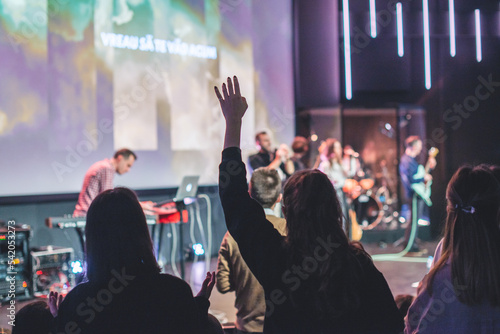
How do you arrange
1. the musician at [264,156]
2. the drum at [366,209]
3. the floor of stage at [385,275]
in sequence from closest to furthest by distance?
the floor of stage at [385,275]
the musician at [264,156]
the drum at [366,209]

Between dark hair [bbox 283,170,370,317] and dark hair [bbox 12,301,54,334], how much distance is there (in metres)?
0.94

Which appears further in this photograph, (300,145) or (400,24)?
(400,24)

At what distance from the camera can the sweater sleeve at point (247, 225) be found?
5.08 feet

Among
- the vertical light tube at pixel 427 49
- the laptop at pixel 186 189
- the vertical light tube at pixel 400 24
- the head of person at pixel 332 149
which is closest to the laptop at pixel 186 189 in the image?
the laptop at pixel 186 189

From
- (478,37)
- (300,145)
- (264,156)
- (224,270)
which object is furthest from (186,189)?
(478,37)

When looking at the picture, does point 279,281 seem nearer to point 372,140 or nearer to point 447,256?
point 447,256

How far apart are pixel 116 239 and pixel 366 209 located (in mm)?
8248

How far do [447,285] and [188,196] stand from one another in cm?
400

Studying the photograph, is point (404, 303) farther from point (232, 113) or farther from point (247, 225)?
point (232, 113)

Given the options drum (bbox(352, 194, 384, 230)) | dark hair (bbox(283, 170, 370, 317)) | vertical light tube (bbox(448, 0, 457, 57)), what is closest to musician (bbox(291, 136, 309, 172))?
drum (bbox(352, 194, 384, 230))

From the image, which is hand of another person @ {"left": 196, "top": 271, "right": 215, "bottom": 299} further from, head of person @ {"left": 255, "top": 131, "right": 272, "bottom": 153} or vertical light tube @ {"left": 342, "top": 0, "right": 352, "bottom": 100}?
vertical light tube @ {"left": 342, "top": 0, "right": 352, "bottom": 100}

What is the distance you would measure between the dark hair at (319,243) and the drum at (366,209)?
7.98m

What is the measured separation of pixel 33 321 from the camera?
1925 millimetres

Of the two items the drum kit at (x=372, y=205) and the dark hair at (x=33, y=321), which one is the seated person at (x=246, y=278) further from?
the drum kit at (x=372, y=205)
